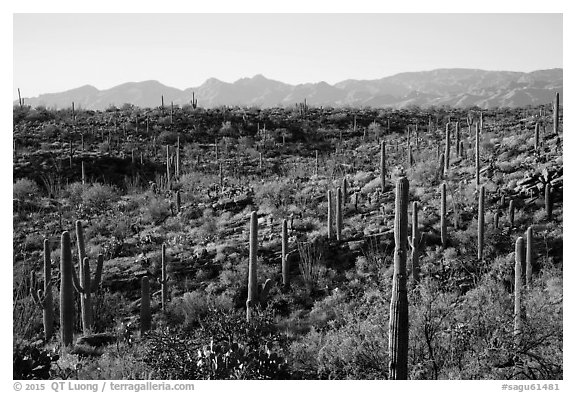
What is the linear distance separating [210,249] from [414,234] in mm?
9177

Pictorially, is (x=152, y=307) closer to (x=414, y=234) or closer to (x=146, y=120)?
(x=414, y=234)

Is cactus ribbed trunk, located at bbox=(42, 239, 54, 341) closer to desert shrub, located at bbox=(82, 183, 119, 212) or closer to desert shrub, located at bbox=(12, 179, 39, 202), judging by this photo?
desert shrub, located at bbox=(82, 183, 119, 212)

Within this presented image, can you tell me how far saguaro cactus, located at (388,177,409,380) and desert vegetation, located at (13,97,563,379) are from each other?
0.03 m

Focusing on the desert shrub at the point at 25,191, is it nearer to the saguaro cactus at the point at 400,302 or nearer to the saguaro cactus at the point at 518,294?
the saguaro cactus at the point at 518,294

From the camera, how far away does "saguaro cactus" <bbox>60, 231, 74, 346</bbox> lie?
14484 mm

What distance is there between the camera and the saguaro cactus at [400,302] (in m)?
8.10

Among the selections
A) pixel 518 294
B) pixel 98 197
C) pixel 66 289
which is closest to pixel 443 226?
pixel 518 294

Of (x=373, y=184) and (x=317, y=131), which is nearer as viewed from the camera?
(x=373, y=184)

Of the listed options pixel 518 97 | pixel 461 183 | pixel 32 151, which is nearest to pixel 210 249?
pixel 461 183

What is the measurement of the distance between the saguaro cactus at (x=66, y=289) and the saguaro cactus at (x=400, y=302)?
9420 millimetres

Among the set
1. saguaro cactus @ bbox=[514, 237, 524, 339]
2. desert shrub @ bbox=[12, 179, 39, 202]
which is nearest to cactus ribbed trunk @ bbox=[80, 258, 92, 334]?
saguaro cactus @ bbox=[514, 237, 524, 339]

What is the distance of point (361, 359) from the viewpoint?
10523 mm

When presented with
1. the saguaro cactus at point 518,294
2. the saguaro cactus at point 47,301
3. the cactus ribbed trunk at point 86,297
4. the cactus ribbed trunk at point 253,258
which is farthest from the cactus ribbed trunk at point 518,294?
the saguaro cactus at point 47,301

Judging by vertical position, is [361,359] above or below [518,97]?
below
